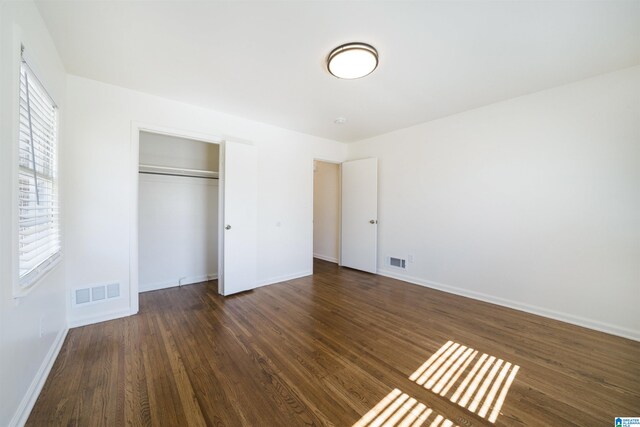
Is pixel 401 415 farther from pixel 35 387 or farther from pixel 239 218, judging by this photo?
pixel 239 218

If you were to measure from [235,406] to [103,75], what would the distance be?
3249mm

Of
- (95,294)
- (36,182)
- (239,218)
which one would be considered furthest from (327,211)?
(36,182)

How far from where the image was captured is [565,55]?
2123mm

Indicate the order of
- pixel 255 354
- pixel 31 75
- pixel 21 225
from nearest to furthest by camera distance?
pixel 21 225
pixel 31 75
pixel 255 354

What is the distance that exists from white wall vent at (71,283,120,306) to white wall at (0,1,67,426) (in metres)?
0.80

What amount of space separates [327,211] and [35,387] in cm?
485

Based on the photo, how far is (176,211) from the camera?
373cm

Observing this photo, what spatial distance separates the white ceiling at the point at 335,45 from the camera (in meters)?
1.65

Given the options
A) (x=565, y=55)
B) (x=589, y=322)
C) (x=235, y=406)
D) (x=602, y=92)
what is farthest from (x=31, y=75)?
(x=589, y=322)

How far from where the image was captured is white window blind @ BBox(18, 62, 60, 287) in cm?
146

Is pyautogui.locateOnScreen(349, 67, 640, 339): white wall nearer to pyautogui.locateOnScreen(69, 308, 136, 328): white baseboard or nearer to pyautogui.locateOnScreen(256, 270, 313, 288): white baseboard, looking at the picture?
pyautogui.locateOnScreen(256, 270, 313, 288): white baseboard

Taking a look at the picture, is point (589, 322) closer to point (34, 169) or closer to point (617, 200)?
point (617, 200)

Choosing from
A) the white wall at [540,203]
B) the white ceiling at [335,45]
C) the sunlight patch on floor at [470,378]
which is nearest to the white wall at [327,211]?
the white wall at [540,203]

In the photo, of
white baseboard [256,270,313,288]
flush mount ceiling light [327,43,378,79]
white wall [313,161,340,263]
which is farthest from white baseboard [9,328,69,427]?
white wall [313,161,340,263]
